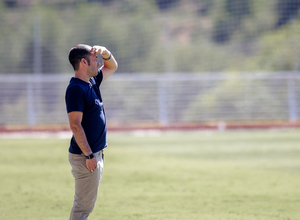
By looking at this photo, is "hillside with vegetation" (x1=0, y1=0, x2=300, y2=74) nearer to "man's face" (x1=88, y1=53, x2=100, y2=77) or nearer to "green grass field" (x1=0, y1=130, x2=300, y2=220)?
"green grass field" (x1=0, y1=130, x2=300, y2=220)

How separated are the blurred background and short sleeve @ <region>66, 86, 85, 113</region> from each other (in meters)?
16.9

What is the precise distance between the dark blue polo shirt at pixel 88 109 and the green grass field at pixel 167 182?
1643 mm

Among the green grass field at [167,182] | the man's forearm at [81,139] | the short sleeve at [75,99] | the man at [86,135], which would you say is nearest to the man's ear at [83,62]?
the man at [86,135]

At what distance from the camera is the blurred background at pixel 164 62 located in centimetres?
2331

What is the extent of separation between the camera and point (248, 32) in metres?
34.1

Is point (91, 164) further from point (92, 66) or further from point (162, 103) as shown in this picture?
point (162, 103)

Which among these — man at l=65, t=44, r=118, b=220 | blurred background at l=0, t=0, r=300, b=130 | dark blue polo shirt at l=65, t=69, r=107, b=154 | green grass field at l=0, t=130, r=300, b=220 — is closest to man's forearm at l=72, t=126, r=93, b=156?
man at l=65, t=44, r=118, b=220

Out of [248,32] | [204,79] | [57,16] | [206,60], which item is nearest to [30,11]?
[57,16]

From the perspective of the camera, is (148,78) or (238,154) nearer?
(238,154)

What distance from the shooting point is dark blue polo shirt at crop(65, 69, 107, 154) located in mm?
4141

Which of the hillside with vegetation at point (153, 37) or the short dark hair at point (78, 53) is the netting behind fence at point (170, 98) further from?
the short dark hair at point (78, 53)

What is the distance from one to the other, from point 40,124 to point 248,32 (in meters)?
18.9

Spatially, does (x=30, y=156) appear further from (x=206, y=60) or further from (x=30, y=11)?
(x=30, y=11)

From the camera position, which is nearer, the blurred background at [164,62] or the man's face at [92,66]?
the man's face at [92,66]
